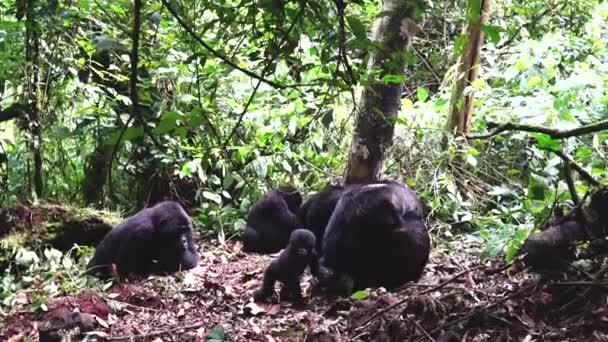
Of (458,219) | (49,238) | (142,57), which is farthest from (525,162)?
(49,238)

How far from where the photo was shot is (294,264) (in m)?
3.97

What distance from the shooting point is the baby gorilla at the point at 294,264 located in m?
3.97

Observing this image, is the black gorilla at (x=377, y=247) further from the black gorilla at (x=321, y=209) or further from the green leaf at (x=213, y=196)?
the green leaf at (x=213, y=196)

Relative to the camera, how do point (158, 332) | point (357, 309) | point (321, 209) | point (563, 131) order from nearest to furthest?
1. point (563, 131)
2. point (357, 309)
3. point (158, 332)
4. point (321, 209)

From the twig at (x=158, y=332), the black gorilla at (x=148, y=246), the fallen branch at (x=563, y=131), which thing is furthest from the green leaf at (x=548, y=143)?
the black gorilla at (x=148, y=246)

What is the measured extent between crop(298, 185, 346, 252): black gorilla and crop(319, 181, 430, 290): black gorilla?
2.01 ft

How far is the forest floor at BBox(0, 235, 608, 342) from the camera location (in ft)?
9.86

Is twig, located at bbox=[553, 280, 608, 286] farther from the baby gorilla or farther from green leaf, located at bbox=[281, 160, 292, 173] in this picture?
green leaf, located at bbox=[281, 160, 292, 173]

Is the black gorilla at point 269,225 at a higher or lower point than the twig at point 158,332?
higher

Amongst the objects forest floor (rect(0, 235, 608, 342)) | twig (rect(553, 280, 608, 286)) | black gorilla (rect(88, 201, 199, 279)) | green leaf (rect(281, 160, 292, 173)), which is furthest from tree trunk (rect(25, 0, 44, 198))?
twig (rect(553, 280, 608, 286))

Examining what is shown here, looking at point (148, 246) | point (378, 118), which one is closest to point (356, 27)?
point (378, 118)

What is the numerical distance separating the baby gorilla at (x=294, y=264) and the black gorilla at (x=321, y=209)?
723 millimetres

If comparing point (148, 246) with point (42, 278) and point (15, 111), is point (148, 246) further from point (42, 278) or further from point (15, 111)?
point (15, 111)

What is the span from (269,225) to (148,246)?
998 millimetres
